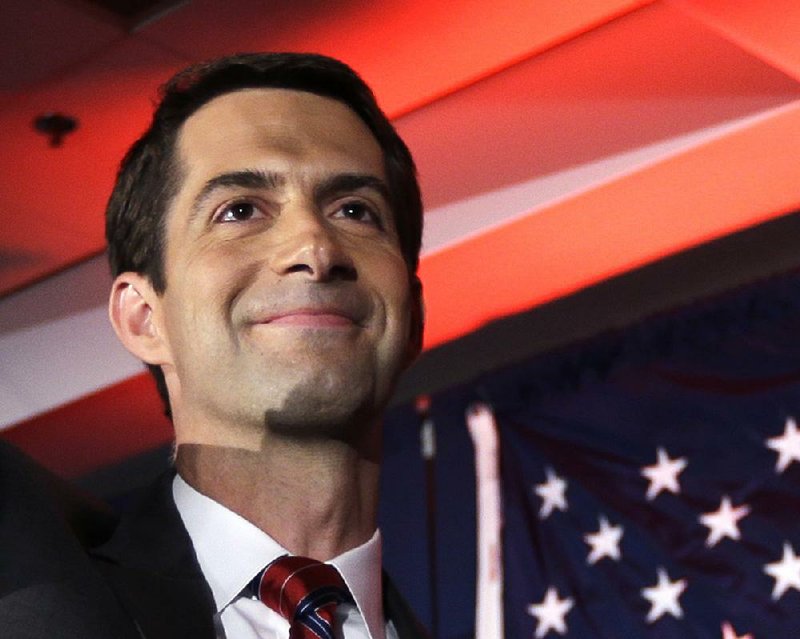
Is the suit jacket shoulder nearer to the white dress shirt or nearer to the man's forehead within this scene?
the white dress shirt

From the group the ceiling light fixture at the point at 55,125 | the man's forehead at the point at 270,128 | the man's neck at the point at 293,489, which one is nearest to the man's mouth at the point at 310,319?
the man's neck at the point at 293,489

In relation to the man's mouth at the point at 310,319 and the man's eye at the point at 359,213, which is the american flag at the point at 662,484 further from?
the man's mouth at the point at 310,319

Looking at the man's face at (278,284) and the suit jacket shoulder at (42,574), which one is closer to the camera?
the suit jacket shoulder at (42,574)

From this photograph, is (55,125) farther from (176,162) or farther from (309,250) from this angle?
(309,250)

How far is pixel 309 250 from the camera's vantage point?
1.23 meters

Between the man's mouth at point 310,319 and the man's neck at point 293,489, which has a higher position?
the man's mouth at point 310,319

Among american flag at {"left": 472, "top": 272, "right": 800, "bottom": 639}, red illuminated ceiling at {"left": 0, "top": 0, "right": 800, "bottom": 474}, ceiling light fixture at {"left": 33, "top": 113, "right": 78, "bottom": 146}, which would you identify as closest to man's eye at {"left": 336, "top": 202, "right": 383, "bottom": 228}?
red illuminated ceiling at {"left": 0, "top": 0, "right": 800, "bottom": 474}

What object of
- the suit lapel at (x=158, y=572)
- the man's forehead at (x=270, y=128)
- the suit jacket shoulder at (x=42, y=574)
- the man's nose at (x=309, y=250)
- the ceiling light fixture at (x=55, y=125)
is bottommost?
the suit lapel at (x=158, y=572)

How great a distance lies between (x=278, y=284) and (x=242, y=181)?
0.16 metres

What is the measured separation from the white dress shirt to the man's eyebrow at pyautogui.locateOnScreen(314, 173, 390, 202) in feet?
1.08

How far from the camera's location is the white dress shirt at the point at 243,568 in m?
1.22

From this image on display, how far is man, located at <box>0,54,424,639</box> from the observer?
3.97 feet

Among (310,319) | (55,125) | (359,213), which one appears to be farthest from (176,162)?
(55,125)

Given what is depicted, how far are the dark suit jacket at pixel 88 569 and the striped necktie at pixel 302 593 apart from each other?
0.23 feet
